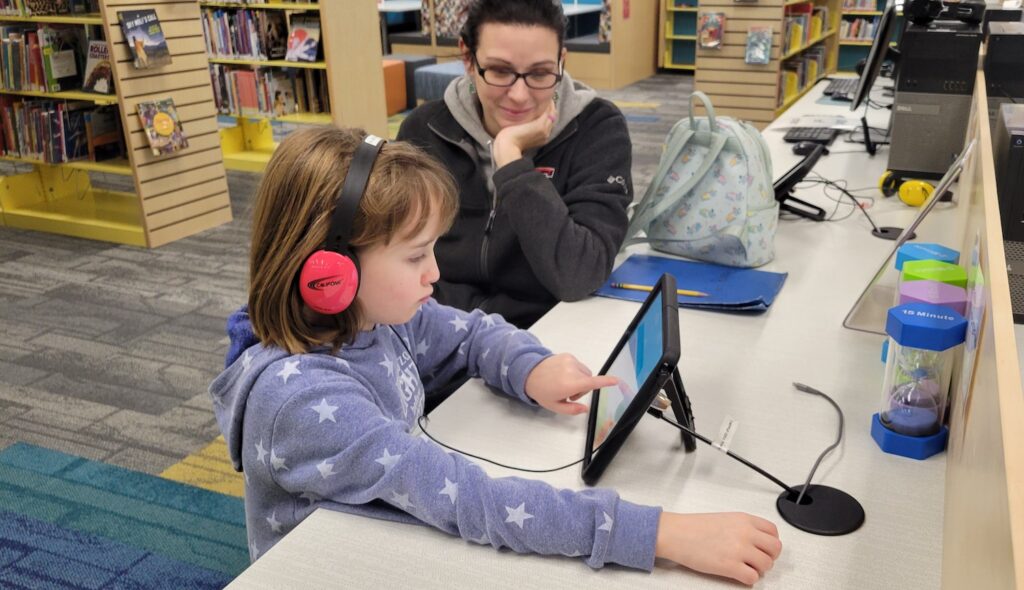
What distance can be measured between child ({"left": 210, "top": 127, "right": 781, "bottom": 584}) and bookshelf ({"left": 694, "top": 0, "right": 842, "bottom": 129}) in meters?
4.78

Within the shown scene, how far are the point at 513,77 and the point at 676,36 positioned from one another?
7.80m

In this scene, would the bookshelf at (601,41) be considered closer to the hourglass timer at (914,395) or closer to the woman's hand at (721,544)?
the hourglass timer at (914,395)

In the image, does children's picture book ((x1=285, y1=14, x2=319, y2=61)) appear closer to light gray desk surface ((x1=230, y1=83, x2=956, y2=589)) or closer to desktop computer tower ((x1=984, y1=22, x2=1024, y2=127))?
desktop computer tower ((x1=984, y1=22, x2=1024, y2=127))

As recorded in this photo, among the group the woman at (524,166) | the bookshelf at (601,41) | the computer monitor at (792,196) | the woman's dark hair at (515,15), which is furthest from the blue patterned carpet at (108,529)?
the bookshelf at (601,41)

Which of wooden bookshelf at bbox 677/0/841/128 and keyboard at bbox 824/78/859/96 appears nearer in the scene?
keyboard at bbox 824/78/859/96

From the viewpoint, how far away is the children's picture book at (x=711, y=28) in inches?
225

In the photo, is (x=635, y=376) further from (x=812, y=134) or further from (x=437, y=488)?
(x=812, y=134)

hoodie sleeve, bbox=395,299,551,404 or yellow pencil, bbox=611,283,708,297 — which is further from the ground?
hoodie sleeve, bbox=395,299,551,404

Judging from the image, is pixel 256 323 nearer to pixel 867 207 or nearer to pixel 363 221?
pixel 363 221

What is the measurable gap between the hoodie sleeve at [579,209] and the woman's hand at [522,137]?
0.03 metres

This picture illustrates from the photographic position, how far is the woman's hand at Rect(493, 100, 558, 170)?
1.59m

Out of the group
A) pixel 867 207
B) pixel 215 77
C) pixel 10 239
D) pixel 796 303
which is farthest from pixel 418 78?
pixel 796 303

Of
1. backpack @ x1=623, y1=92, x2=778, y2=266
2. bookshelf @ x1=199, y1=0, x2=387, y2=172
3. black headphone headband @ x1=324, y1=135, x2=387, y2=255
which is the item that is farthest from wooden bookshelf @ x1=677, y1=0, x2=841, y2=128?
black headphone headband @ x1=324, y1=135, x2=387, y2=255

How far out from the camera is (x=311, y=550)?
925 mm
